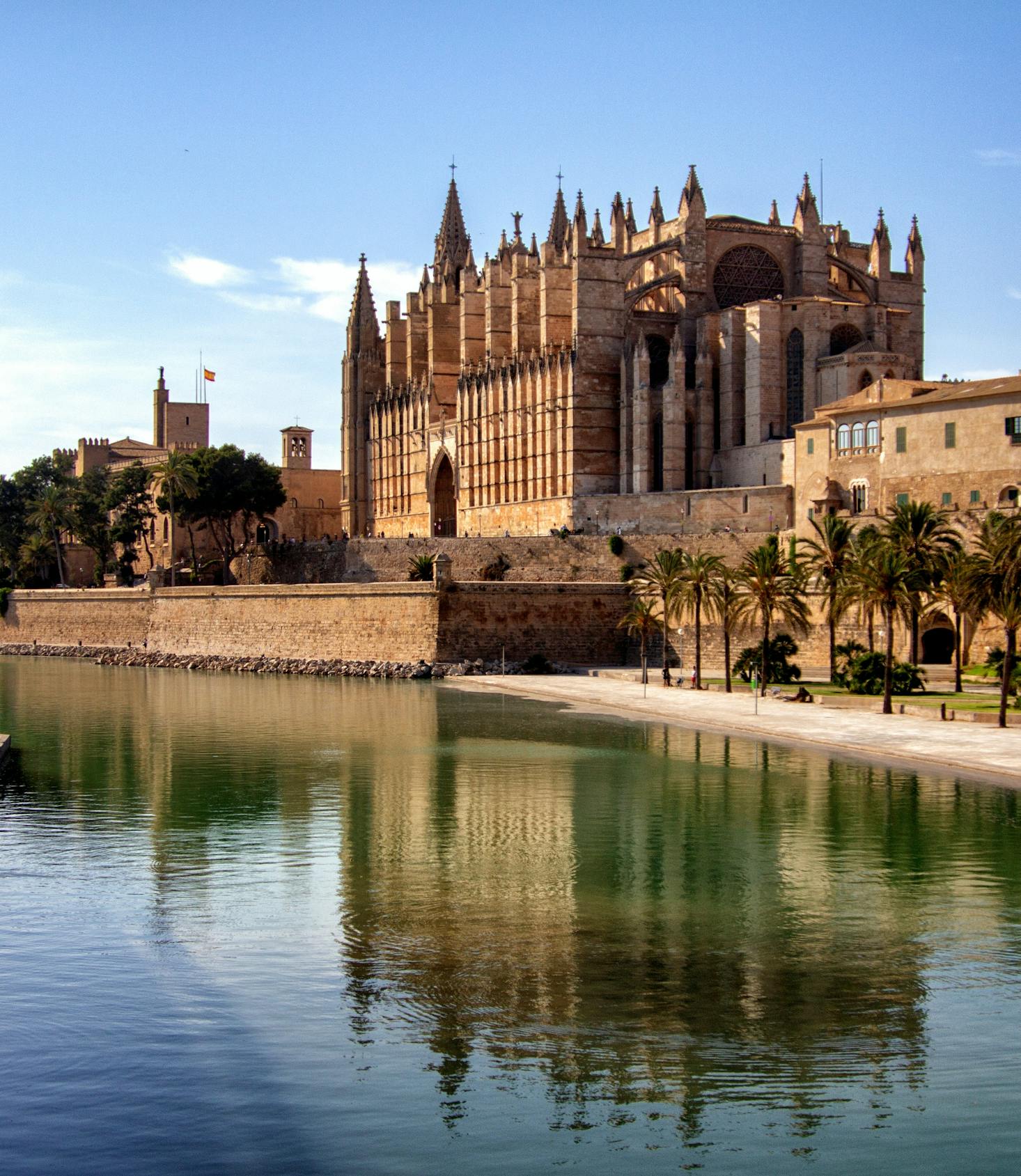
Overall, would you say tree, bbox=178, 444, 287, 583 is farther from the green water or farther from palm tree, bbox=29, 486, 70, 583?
the green water

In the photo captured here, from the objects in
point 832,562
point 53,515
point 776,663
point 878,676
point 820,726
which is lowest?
point 820,726

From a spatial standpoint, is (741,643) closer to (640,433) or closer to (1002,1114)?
(640,433)

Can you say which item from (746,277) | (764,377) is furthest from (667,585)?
(746,277)

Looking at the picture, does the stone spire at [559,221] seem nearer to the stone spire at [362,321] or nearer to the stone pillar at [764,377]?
the stone spire at [362,321]

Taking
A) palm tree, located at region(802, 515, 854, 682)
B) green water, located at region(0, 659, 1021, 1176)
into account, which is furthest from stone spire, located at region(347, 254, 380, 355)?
green water, located at region(0, 659, 1021, 1176)

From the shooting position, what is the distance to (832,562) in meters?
39.5

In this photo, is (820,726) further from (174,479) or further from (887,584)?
(174,479)

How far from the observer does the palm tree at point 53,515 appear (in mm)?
70688

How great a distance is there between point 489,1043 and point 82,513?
6251 centimetres

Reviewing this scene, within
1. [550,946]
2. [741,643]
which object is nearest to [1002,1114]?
[550,946]

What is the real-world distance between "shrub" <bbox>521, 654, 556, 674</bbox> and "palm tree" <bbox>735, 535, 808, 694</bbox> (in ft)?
30.6

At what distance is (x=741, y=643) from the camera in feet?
144

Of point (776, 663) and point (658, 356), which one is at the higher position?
point (658, 356)

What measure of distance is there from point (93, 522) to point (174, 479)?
9.49 m
